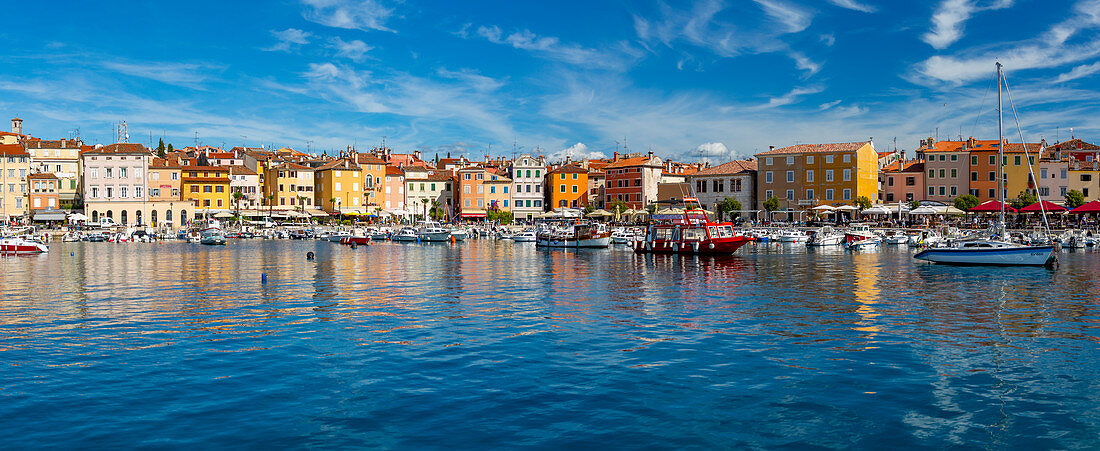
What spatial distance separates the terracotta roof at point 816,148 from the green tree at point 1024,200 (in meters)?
16.5

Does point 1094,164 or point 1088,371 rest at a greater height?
point 1094,164

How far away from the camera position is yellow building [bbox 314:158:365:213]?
114 metres

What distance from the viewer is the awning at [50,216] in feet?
321

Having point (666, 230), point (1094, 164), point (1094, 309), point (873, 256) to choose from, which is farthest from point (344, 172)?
point (1094, 309)

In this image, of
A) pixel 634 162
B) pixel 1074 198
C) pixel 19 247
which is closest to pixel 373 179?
pixel 634 162

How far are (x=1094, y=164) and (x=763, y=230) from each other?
139 feet

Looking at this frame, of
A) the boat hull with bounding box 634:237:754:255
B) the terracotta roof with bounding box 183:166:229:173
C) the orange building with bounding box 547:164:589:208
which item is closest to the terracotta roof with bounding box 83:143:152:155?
the terracotta roof with bounding box 183:166:229:173

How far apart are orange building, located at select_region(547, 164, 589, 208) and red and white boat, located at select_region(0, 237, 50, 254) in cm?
6673

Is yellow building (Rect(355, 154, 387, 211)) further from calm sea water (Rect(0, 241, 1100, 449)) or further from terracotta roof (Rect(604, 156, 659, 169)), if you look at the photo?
calm sea water (Rect(0, 241, 1100, 449))

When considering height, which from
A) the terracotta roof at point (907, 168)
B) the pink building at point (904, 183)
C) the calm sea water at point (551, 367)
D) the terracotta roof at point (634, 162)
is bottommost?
the calm sea water at point (551, 367)

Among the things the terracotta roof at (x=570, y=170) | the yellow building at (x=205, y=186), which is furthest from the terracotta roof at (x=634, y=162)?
the yellow building at (x=205, y=186)

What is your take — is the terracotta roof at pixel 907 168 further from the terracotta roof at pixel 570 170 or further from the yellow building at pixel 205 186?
the yellow building at pixel 205 186

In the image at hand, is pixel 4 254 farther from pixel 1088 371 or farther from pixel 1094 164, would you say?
pixel 1094 164

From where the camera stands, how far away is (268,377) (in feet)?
50.1
